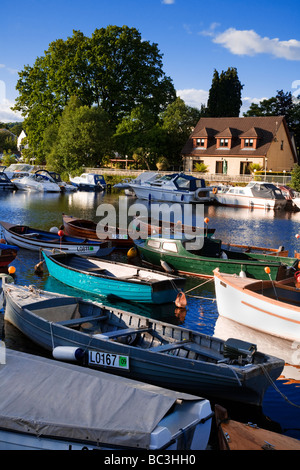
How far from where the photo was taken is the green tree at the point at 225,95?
80.4 m

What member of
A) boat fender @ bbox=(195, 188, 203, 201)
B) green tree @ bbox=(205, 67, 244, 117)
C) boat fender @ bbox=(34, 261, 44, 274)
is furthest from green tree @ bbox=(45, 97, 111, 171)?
boat fender @ bbox=(34, 261, 44, 274)

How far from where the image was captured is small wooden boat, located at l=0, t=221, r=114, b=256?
22453 millimetres

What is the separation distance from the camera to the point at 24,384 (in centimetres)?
774

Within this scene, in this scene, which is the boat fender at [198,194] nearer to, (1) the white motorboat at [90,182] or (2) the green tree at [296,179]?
(2) the green tree at [296,179]

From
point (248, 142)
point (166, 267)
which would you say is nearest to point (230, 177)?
point (248, 142)

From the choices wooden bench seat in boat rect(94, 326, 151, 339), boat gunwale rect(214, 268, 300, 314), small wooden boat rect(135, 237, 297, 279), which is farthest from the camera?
small wooden boat rect(135, 237, 297, 279)

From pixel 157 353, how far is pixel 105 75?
68.4m

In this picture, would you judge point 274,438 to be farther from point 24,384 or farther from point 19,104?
point 19,104

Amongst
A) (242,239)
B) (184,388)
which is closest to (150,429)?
(184,388)

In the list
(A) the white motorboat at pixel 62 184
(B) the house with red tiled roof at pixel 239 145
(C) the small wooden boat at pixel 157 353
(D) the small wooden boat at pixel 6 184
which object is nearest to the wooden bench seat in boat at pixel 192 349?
(C) the small wooden boat at pixel 157 353

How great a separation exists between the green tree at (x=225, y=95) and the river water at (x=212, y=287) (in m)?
35.9

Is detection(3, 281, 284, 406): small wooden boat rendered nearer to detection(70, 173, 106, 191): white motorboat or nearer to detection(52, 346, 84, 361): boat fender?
detection(52, 346, 84, 361): boat fender

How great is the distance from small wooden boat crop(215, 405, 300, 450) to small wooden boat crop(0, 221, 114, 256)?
1442 cm

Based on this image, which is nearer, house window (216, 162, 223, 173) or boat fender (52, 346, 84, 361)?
boat fender (52, 346, 84, 361)
